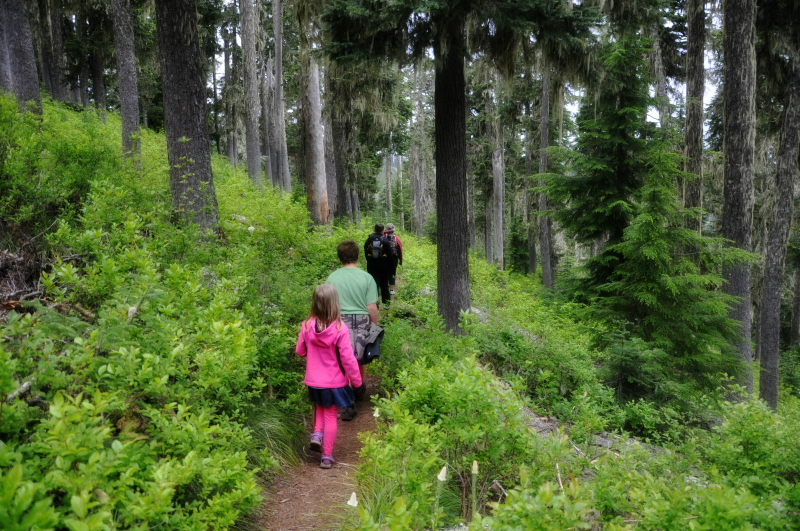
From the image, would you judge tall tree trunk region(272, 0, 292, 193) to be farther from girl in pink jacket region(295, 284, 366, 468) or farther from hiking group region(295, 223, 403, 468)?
girl in pink jacket region(295, 284, 366, 468)

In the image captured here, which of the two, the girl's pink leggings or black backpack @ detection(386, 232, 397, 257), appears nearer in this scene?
the girl's pink leggings

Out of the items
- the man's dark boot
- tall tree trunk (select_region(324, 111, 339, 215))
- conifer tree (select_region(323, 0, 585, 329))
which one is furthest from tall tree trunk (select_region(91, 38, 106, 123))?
the man's dark boot

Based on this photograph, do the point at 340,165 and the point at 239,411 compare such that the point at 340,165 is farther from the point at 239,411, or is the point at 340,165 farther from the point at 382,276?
the point at 239,411

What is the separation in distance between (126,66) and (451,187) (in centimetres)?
951

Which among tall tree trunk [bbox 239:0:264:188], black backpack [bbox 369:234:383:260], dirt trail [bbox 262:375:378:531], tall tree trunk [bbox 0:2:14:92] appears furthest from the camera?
tall tree trunk [bbox 239:0:264:188]

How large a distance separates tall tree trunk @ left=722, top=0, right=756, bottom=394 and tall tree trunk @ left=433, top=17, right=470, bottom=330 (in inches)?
271

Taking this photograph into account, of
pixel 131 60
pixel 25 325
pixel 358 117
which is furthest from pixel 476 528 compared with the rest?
pixel 358 117

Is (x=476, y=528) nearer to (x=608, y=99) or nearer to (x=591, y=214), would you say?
(x=591, y=214)

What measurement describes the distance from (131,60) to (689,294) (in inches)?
530

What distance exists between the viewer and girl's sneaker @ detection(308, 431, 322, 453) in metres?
4.31

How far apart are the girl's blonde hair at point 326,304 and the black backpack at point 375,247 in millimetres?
3979

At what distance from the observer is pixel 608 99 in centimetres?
966

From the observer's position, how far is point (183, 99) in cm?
635

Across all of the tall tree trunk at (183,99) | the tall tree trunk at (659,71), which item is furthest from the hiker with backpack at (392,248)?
the tall tree trunk at (659,71)
